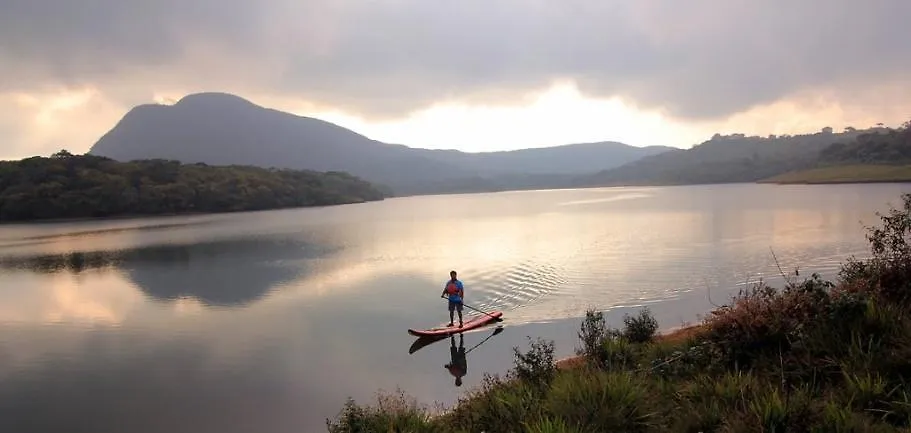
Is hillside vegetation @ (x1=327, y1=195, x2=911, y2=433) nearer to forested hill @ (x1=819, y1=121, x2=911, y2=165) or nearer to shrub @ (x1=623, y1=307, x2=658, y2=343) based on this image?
shrub @ (x1=623, y1=307, x2=658, y2=343)

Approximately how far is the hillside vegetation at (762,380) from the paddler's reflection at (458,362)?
617 centimetres

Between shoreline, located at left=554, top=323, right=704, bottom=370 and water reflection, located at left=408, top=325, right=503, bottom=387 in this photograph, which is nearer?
shoreline, located at left=554, top=323, right=704, bottom=370

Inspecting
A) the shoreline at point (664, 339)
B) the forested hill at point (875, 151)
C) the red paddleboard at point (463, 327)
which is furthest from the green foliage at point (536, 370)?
the forested hill at point (875, 151)

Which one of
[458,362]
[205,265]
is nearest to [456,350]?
[458,362]

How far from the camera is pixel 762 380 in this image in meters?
6.80

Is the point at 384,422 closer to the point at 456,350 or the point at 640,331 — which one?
the point at 640,331

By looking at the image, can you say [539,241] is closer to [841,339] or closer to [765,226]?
[765,226]

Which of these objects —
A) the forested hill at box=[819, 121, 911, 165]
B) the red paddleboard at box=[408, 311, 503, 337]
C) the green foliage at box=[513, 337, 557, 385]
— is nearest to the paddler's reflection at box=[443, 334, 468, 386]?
the red paddleboard at box=[408, 311, 503, 337]

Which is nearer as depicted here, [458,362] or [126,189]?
[458,362]

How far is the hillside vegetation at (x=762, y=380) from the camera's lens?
5.55 metres

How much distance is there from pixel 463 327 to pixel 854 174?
527 feet

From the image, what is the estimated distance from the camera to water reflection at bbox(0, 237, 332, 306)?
100 feet

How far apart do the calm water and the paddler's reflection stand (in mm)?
237

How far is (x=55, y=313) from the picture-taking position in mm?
26250
